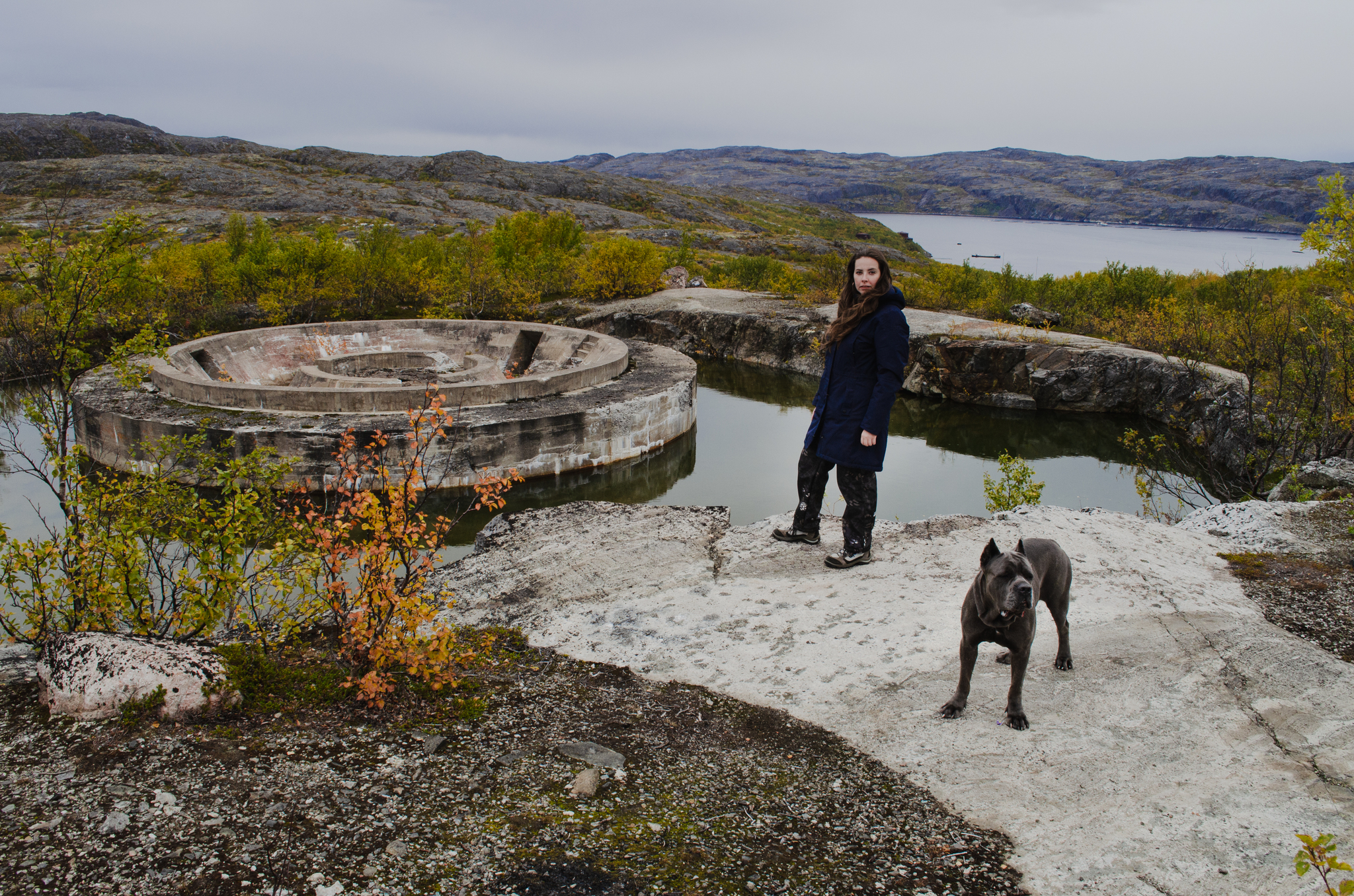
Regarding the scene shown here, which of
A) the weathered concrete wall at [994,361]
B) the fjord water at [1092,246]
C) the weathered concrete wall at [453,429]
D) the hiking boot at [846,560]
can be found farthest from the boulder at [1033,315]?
the hiking boot at [846,560]

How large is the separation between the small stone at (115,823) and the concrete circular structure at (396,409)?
6951 mm

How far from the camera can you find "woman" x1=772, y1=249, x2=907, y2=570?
18.1 feet

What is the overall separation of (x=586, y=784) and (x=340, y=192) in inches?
3076

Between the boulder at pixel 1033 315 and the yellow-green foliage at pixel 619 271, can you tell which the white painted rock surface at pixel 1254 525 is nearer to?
the boulder at pixel 1033 315

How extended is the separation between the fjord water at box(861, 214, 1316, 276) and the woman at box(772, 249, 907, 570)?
32.7 metres

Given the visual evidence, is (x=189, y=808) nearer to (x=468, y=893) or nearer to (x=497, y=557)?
(x=468, y=893)

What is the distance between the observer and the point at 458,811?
3297mm

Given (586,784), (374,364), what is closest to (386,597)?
(586,784)

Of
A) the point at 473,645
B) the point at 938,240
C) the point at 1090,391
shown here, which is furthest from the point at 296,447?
the point at 938,240

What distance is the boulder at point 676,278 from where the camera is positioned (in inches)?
1502

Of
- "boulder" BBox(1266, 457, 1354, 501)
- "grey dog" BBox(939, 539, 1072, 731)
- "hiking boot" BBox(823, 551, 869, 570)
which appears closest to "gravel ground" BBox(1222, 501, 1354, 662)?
"boulder" BBox(1266, 457, 1354, 501)

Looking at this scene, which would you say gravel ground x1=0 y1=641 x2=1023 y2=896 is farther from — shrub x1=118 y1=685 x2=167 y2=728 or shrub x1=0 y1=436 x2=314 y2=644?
shrub x1=0 y1=436 x2=314 y2=644

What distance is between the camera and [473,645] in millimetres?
5098

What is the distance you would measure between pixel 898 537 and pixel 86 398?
50.4 feet
